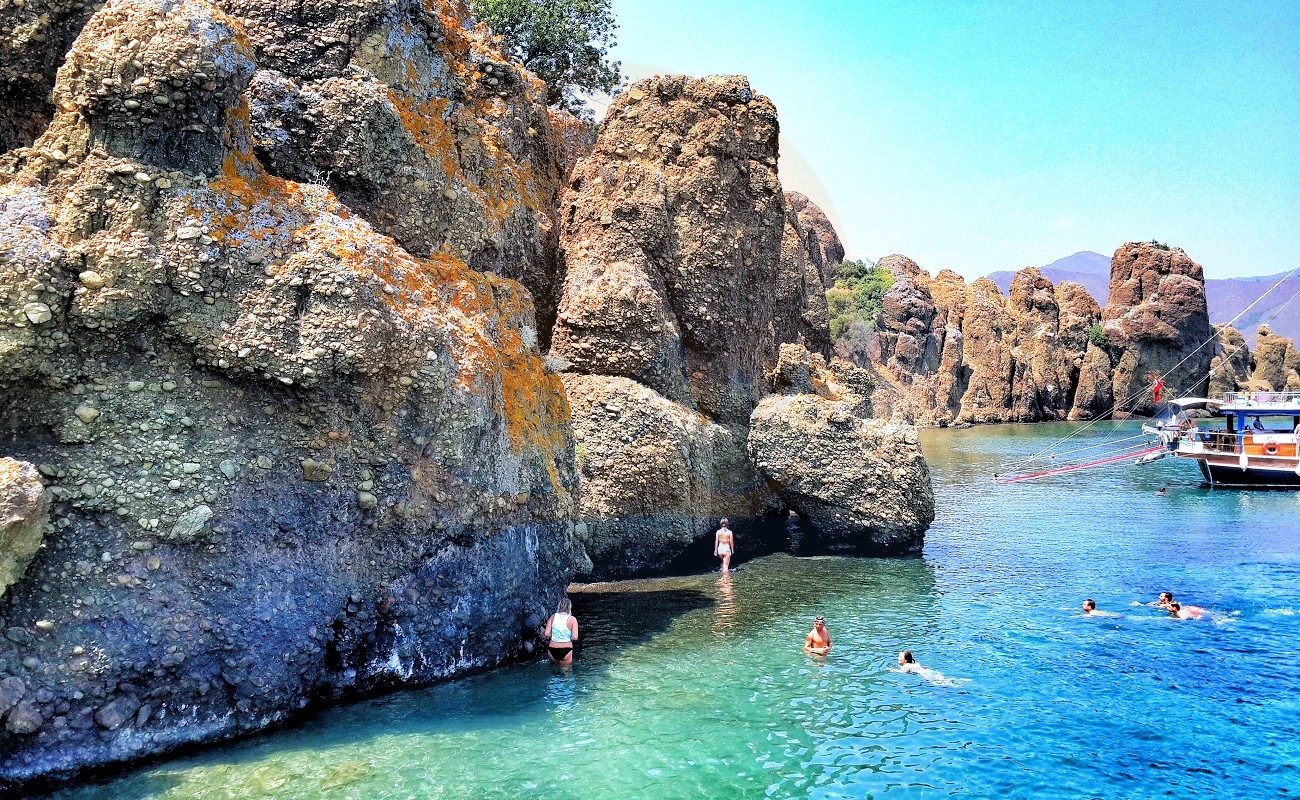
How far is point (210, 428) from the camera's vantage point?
41.5 feet

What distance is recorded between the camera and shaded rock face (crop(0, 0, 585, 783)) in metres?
11.3

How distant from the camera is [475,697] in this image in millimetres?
14203

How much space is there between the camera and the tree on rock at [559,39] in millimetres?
32688

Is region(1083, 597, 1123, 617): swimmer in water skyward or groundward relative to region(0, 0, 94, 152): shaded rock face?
groundward

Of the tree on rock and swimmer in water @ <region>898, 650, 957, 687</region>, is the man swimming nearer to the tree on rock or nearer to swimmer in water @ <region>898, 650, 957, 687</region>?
swimmer in water @ <region>898, 650, 957, 687</region>

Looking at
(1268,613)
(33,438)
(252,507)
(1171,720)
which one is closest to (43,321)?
(33,438)

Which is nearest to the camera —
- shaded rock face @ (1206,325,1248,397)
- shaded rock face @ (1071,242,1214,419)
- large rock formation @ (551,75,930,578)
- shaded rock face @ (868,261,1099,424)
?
large rock formation @ (551,75,930,578)

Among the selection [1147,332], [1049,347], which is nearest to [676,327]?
[1049,347]

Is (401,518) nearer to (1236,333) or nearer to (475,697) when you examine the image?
(475,697)

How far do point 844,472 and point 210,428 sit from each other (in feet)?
59.1

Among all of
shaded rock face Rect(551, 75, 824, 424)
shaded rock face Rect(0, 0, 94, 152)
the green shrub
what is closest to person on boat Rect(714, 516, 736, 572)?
shaded rock face Rect(551, 75, 824, 424)

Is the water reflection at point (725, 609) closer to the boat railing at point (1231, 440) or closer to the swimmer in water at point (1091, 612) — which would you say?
the swimmer in water at point (1091, 612)

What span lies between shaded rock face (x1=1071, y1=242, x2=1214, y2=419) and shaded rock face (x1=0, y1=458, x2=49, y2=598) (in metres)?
108

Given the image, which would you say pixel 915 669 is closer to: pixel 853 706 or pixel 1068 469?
pixel 853 706
